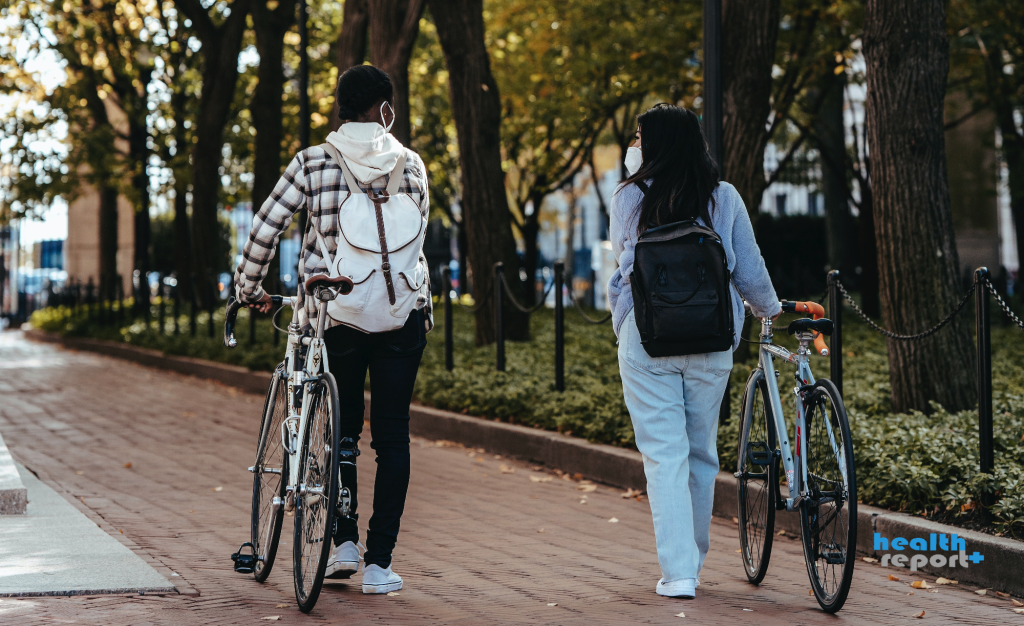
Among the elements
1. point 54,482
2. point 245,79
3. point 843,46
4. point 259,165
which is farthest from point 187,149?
point 54,482

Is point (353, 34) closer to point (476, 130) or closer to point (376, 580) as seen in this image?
point (476, 130)

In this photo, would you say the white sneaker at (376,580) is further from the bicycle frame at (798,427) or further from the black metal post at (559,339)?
the black metal post at (559,339)

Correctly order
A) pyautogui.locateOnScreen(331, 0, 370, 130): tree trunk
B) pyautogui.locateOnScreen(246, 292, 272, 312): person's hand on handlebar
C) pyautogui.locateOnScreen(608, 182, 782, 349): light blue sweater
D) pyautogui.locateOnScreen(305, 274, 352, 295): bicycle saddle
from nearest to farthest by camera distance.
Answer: pyautogui.locateOnScreen(305, 274, 352, 295): bicycle saddle < pyautogui.locateOnScreen(608, 182, 782, 349): light blue sweater < pyautogui.locateOnScreen(246, 292, 272, 312): person's hand on handlebar < pyautogui.locateOnScreen(331, 0, 370, 130): tree trunk

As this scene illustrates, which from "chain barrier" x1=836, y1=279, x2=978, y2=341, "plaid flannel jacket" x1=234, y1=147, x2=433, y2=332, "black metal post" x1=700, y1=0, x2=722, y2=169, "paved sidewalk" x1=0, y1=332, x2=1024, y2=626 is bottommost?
"paved sidewalk" x1=0, y1=332, x2=1024, y2=626

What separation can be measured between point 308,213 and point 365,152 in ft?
1.04

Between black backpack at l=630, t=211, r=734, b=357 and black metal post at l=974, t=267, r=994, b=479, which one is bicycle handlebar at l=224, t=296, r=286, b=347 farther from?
black metal post at l=974, t=267, r=994, b=479

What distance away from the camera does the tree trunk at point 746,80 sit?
10305 mm

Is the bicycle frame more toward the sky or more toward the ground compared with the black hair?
more toward the ground

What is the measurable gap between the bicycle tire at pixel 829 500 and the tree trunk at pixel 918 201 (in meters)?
3.70

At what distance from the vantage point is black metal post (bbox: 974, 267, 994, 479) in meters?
5.70

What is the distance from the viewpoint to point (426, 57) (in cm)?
2722

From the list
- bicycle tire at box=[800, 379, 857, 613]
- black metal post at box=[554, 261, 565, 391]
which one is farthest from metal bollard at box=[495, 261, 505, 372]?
bicycle tire at box=[800, 379, 857, 613]

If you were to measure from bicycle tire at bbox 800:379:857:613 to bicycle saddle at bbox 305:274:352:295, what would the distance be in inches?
69.7

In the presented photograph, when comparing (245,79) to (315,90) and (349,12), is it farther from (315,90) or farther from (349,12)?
(349,12)
